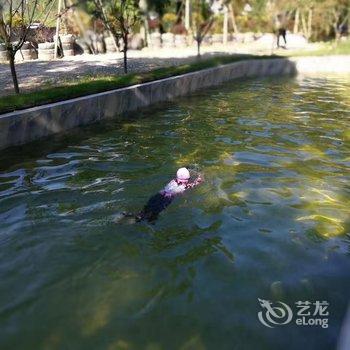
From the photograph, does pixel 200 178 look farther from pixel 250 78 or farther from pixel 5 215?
pixel 250 78

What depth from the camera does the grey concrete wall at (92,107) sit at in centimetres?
1064

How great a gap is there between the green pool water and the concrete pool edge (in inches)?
17.9

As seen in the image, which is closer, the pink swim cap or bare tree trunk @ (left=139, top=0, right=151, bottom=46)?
the pink swim cap

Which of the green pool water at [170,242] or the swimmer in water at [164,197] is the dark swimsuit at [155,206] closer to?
the swimmer in water at [164,197]

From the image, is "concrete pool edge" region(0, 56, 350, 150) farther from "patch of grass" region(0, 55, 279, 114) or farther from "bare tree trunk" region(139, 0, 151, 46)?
"bare tree trunk" region(139, 0, 151, 46)

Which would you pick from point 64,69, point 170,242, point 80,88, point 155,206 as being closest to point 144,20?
point 64,69

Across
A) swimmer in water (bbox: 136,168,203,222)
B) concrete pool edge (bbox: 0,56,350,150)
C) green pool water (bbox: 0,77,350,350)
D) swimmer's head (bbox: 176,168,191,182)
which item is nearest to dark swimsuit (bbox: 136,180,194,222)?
swimmer in water (bbox: 136,168,203,222)

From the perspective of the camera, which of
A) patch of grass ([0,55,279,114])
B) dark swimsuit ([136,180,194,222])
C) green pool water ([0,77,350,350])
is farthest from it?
patch of grass ([0,55,279,114])

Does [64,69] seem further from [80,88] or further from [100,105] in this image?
[100,105]

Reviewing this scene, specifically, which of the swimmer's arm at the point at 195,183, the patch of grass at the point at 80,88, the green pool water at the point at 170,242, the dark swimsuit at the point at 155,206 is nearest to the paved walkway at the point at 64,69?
the patch of grass at the point at 80,88

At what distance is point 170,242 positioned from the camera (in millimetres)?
6582

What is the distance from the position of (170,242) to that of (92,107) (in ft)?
24.8

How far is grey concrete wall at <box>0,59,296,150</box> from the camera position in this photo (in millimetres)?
10641

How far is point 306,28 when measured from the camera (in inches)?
1791
